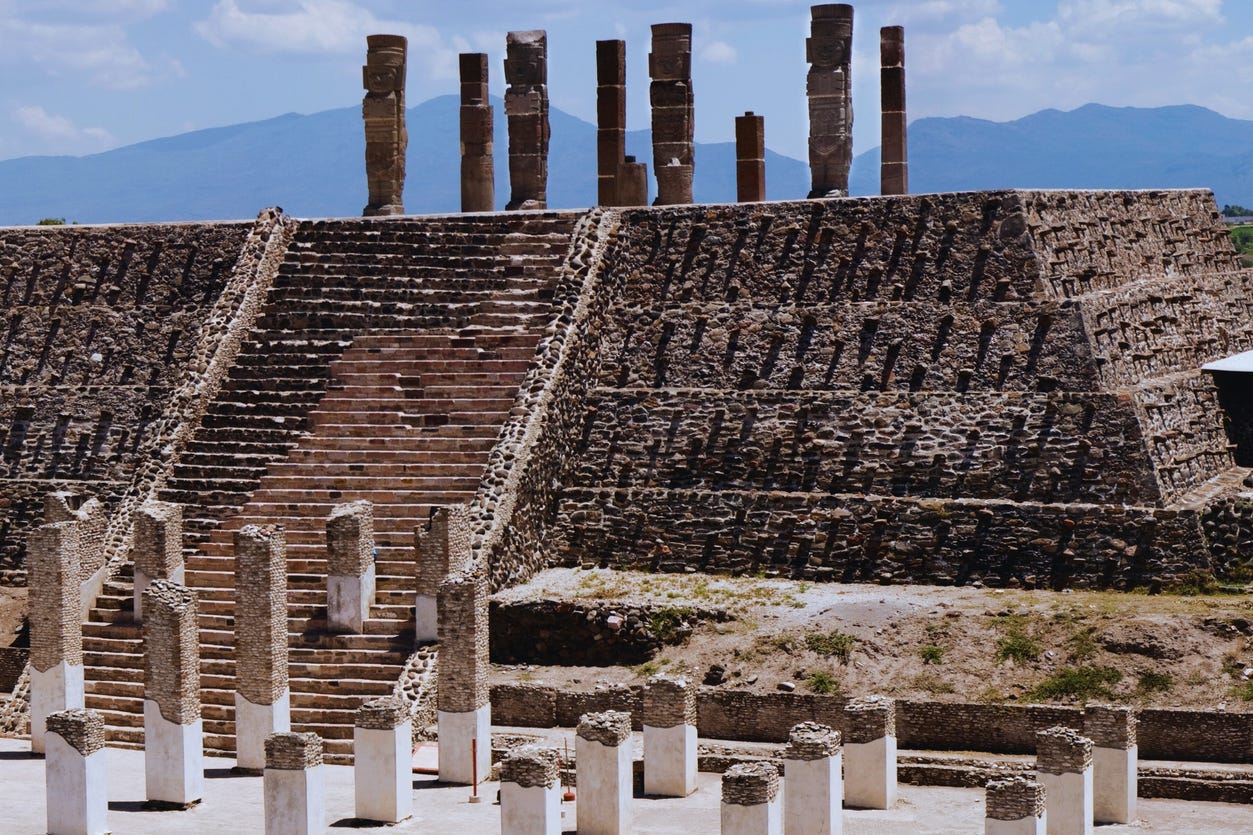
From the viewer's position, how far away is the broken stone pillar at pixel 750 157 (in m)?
43.0

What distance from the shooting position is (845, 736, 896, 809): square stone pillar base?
26.7m

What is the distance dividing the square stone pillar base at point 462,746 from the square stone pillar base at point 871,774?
4.64 m

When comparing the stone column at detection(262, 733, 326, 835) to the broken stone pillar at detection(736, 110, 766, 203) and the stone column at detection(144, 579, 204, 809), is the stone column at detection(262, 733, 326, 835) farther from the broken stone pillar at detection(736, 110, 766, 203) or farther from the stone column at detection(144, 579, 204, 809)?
the broken stone pillar at detection(736, 110, 766, 203)

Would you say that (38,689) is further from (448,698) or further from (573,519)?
(573,519)

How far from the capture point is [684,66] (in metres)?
42.3

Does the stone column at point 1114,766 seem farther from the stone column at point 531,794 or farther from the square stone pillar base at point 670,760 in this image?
the stone column at point 531,794

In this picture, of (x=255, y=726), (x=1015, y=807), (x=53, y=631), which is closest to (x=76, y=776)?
(x=255, y=726)

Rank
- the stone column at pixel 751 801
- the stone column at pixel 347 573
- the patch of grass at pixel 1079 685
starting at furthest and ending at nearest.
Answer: the stone column at pixel 347 573, the patch of grass at pixel 1079 685, the stone column at pixel 751 801

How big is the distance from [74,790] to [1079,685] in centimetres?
1260

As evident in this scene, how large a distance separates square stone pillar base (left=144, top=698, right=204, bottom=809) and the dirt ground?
5.17m

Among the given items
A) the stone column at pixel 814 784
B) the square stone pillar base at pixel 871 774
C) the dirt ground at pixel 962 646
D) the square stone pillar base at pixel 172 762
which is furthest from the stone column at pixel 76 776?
the square stone pillar base at pixel 871 774

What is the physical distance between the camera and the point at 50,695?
30.1m

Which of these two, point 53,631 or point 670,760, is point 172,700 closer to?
point 53,631

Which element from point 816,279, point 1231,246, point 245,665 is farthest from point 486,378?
point 1231,246
